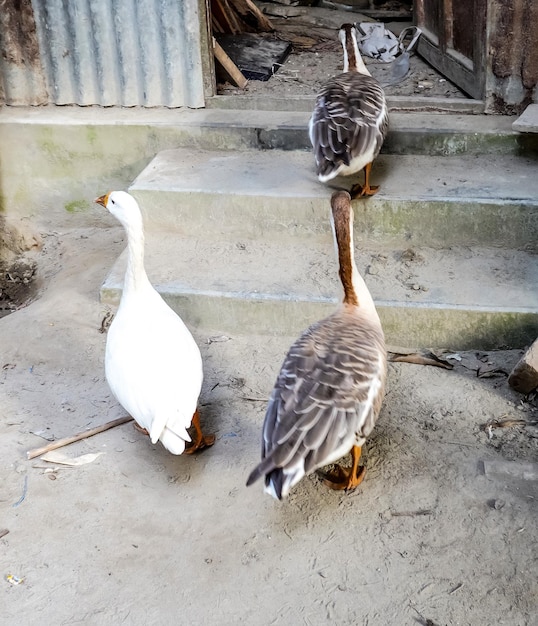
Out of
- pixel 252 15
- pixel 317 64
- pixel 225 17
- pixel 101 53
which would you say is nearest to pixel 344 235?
pixel 101 53

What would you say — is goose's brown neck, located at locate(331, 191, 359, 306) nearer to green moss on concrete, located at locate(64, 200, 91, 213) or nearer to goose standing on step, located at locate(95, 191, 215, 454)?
goose standing on step, located at locate(95, 191, 215, 454)

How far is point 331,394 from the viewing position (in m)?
3.53

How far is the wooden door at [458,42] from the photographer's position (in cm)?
614

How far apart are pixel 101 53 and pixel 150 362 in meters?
3.50

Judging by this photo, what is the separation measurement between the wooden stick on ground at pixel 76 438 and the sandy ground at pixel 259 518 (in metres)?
0.05

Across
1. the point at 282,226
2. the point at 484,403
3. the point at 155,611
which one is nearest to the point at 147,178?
the point at 282,226

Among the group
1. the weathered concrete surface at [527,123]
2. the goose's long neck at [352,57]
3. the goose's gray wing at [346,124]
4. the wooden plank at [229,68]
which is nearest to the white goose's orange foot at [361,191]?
the goose's gray wing at [346,124]

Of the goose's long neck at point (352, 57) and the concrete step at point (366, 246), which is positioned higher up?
the goose's long neck at point (352, 57)

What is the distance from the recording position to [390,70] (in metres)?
7.30

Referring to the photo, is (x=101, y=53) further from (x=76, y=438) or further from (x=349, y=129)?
(x=76, y=438)

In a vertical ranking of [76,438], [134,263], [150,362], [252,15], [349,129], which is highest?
[349,129]

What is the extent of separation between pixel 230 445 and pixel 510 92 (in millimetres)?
3546

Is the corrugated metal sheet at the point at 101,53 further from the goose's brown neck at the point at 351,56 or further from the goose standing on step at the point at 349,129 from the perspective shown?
the goose standing on step at the point at 349,129

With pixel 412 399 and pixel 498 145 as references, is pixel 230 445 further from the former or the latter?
pixel 498 145
